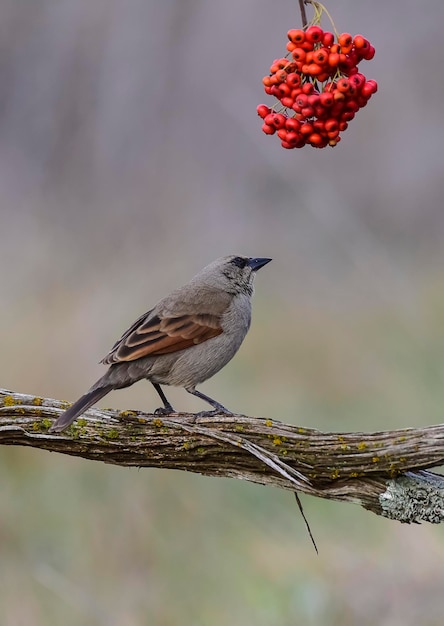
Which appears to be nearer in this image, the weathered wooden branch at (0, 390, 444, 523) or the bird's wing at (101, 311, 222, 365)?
the weathered wooden branch at (0, 390, 444, 523)

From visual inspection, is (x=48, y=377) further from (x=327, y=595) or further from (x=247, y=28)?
(x=247, y=28)

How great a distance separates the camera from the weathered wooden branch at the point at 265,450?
6.96 feet

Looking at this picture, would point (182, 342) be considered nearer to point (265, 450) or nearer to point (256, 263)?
point (256, 263)

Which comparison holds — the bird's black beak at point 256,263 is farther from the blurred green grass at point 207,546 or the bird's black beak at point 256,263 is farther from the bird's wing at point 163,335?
the blurred green grass at point 207,546

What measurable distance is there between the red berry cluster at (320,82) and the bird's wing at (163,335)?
1.02m

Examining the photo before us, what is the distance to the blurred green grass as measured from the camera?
13.3 ft

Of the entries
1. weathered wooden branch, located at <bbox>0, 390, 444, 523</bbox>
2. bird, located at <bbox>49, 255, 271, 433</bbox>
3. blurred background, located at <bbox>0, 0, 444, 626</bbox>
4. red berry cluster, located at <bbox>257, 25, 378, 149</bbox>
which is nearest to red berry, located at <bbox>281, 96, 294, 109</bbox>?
red berry cluster, located at <bbox>257, 25, 378, 149</bbox>

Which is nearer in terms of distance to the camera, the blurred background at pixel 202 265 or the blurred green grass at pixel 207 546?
the blurred green grass at pixel 207 546

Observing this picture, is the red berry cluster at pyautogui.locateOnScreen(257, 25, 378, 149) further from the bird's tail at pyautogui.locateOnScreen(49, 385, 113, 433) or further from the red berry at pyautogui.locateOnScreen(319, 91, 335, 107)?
the bird's tail at pyautogui.locateOnScreen(49, 385, 113, 433)

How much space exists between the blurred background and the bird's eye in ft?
2.26

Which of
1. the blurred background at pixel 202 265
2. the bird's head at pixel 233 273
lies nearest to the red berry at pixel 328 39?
the bird's head at pixel 233 273

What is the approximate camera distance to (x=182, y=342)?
123 inches

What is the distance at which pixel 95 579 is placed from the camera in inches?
163

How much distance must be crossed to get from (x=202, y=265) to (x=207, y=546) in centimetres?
274
